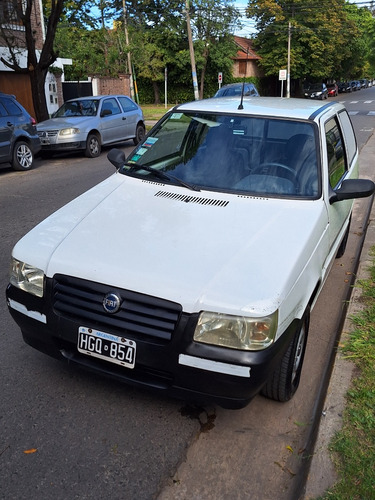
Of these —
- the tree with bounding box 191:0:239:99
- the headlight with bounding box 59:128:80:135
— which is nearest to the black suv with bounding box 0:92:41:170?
the headlight with bounding box 59:128:80:135

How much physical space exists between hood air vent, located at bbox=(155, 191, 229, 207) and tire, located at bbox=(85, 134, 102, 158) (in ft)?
33.9

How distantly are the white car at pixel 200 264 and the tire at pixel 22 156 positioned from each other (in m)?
8.22

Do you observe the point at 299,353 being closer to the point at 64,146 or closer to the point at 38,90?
the point at 64,146

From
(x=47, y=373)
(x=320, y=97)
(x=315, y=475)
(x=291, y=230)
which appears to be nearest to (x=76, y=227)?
(x=47, y=373)

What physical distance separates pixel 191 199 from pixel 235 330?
1310mm

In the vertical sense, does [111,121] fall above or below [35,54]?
below

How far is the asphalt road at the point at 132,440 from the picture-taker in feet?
8.48

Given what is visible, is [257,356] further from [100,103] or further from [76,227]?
[100,103]

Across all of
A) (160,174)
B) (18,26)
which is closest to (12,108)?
(160,174)

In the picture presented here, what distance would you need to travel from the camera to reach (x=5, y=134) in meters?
10.9

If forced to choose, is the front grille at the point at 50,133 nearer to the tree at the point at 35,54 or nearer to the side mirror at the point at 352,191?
the tree at the point at 35,54

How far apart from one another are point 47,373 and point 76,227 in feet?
3.50

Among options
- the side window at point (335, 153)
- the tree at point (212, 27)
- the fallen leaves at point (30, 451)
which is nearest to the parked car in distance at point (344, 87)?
the tree at point (212, 27)

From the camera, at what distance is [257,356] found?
2.56 meters
